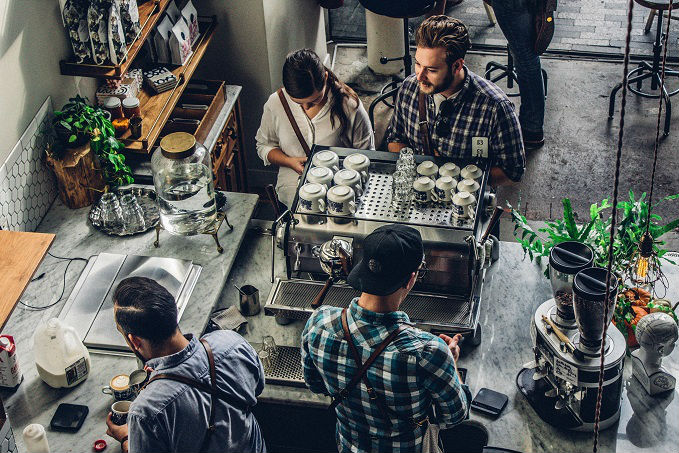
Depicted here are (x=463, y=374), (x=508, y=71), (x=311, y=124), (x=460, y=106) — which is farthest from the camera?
(x=508, y=71)

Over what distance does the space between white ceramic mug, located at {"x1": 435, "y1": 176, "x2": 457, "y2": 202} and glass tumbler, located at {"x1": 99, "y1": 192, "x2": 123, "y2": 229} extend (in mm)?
1482

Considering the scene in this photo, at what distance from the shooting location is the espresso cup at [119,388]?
3246 millimetres

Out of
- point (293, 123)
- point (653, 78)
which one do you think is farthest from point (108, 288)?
point (653, 78)

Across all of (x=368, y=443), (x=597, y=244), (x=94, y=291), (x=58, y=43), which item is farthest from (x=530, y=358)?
(x=58, y=43)

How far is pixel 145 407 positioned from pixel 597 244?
76.1 inches

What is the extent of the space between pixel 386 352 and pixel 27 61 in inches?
88.1

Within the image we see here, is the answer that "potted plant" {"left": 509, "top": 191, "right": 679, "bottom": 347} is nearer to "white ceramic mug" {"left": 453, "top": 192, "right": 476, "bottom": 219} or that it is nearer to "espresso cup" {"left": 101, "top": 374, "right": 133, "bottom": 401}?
"white ceramic mug" {"left": 453, "top": 192, "right": 476, "bottom": 219}

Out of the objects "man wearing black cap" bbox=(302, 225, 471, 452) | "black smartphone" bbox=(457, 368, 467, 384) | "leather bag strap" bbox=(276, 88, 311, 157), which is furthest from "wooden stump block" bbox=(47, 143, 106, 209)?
"black smartphone" bbox=(457, 368, 467, 384)

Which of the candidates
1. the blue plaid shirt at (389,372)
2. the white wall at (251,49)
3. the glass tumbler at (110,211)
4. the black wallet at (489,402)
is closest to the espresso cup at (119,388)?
the blue plaid shirt at (389,372)

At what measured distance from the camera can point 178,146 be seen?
3.81m

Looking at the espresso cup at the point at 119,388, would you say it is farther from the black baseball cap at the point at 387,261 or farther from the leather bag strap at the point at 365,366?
the black baseball cap at the point at 387,261

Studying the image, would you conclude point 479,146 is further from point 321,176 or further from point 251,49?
point 251,49

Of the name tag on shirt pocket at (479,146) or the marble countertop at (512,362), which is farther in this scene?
the name tag on shirt pocket at (479,146)

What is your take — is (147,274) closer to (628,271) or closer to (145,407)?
(145,407)
